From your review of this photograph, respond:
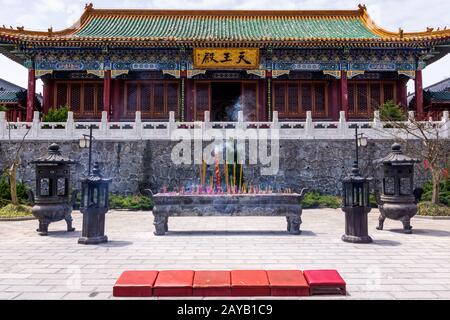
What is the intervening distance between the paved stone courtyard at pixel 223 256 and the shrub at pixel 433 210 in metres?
1.62

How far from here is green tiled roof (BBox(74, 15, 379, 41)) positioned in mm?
18078

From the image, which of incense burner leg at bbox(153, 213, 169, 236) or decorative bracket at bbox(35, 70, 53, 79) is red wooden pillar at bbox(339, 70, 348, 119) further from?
decorative bracket at bbox(35, 70, 53, 79)

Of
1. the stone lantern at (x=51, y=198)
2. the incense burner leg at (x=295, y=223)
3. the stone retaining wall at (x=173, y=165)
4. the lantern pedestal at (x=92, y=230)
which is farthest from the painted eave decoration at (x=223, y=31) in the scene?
the lantern pedestal at (x=92, y=230)

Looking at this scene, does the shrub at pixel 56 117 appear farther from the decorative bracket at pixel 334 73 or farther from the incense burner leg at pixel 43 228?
the decorative bracket at pixel 334 73

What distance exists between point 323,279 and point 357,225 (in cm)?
313

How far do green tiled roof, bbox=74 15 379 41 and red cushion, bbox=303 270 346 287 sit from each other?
1556 centimetres

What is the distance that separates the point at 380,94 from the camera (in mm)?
17641

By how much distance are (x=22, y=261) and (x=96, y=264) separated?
123 cm

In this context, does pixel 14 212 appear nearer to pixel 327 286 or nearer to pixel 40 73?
pixel 40 73

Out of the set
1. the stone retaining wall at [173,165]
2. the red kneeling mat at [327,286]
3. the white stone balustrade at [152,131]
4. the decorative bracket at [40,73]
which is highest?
the decorative bracket at [40,73]

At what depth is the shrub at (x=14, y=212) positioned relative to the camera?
10062mm

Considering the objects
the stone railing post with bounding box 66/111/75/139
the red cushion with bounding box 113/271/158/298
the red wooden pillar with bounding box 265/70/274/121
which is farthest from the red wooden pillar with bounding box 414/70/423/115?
the red cushion with bounding box 113/271/158/298
